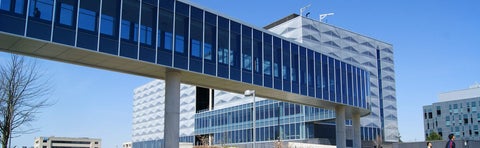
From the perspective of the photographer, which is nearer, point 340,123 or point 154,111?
point 340,123

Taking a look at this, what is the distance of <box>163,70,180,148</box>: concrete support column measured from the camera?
32.8m

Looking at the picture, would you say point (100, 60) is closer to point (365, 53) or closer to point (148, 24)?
point (148, 24)

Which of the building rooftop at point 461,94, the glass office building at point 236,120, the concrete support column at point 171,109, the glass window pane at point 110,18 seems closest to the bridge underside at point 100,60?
the concrete support column at point 171,109

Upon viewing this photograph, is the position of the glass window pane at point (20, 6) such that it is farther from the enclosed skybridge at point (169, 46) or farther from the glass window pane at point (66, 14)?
the glass window pane at point (66, 14)

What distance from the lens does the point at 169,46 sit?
31.8 m

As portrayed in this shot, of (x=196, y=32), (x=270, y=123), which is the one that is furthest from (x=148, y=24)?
(x=270, y=123)

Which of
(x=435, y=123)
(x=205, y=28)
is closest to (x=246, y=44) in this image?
(x=205, y=28)

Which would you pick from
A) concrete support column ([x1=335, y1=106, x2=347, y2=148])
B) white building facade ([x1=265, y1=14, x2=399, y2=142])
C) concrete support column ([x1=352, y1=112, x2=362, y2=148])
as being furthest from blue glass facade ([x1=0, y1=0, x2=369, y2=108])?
white building facade ([x1=265, y1=14, x2=399, y2=142])

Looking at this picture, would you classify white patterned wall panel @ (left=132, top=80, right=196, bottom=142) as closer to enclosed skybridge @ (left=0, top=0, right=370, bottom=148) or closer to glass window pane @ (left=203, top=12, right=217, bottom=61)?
enclosed skybridge @ (left=0, top=0, right=370, bottom=148)

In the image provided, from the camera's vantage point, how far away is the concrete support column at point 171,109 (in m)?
32.8

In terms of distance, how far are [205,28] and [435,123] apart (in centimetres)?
11683

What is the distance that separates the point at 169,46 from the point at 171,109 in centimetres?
425

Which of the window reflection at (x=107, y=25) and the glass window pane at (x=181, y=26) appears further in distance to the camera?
the glass window pane at (x=181, y=26)

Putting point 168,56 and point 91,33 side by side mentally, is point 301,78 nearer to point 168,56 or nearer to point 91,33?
point 168,56
